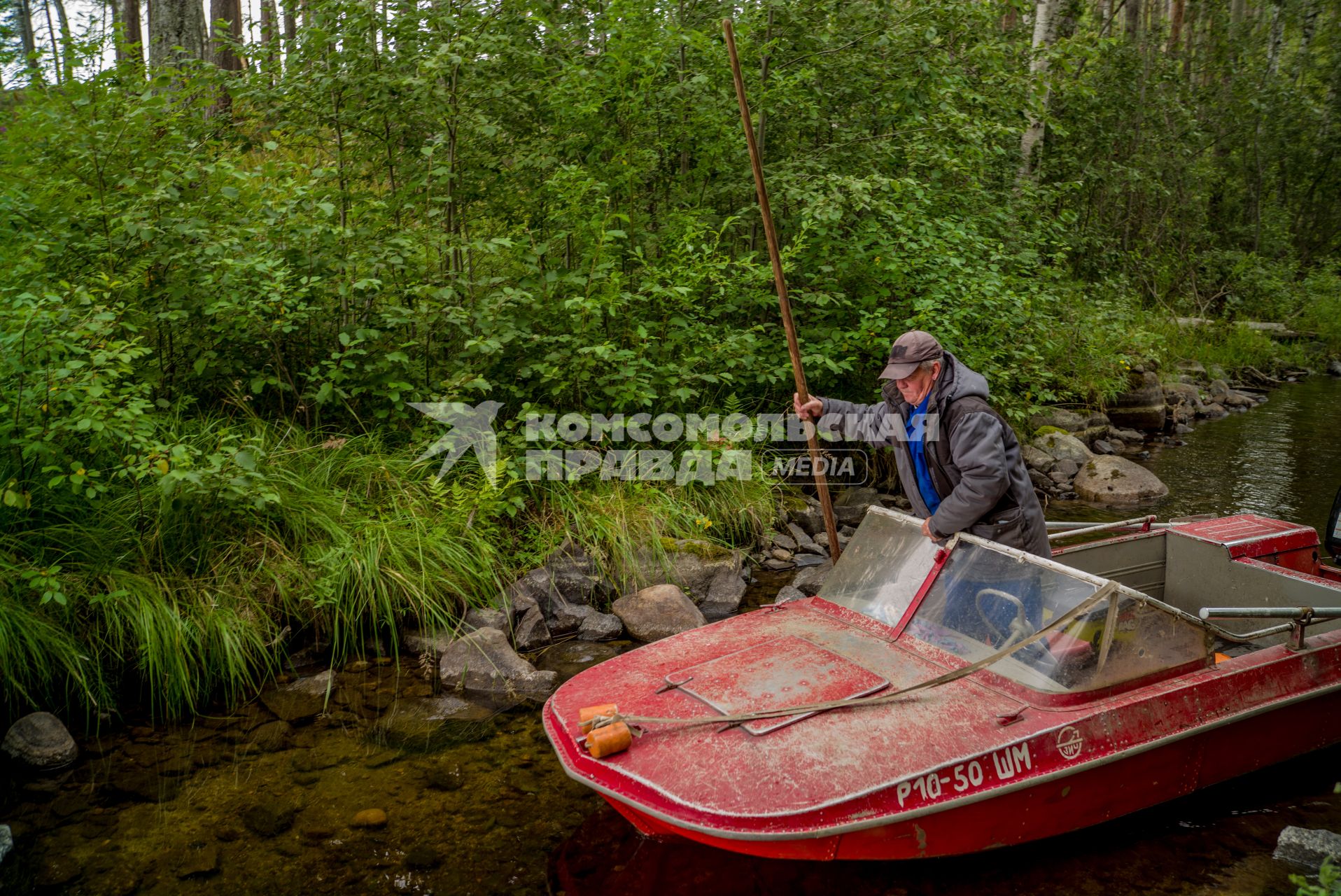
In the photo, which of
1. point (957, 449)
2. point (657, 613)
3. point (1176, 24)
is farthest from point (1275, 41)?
point (657, 613)

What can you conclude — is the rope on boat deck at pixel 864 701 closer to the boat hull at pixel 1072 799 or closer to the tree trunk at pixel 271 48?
the boat hull at pixel 1072 799

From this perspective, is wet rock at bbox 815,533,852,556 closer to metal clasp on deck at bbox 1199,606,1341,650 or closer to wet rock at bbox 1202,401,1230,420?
metal clasp on deck at bbox 1199,606,1341,650

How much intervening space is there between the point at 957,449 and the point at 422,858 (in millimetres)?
3385

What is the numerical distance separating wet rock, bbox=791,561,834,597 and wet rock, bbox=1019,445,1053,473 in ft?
14.8

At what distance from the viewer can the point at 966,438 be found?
480 centimetres

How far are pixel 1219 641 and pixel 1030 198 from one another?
7.68 meters

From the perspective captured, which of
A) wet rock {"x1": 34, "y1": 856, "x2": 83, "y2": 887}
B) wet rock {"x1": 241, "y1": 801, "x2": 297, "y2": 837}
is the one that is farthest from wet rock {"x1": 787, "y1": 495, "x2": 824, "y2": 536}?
wet rock {"x1": 34, "y1": 856, "x2": 83, "y2": 887}

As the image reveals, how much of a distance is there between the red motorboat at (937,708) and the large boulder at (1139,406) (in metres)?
9.26

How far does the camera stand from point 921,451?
16.9 feet

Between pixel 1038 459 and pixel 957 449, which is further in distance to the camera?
pixel 1038 459

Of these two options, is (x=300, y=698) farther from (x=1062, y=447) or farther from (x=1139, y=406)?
(x=1139, y=406)

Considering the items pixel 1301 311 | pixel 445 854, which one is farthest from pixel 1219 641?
pixel 1301 311

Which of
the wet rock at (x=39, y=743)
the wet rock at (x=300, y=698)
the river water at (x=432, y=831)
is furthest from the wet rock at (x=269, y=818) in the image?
the wet rock at (x=39, y=743)

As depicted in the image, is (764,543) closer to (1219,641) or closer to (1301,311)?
(1219,641)
